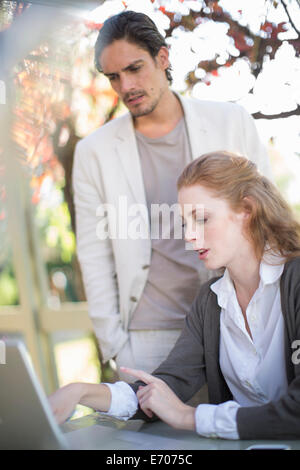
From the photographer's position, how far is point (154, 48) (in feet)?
6.64

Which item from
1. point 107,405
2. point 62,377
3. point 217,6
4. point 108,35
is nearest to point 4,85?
point 108,35

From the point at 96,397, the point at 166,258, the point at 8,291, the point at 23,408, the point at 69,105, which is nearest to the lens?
the point at 23,408

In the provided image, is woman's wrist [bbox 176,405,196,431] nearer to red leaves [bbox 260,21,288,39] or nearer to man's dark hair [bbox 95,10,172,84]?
man's dark hair [bbox 95,10,172,84]

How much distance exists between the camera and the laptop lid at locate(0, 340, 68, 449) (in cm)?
100

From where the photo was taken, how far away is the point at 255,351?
Answer: 5.04 ft

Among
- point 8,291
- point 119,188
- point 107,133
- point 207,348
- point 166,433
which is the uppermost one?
point 107,133

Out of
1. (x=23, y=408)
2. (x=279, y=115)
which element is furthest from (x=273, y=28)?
(x=23, y=408)

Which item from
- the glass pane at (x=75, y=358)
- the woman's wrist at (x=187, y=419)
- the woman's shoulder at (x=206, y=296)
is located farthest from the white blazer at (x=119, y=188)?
the glass pane at (x=75, y=358)

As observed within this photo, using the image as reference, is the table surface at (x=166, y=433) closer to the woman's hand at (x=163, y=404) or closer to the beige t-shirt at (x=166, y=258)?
the woman's hand at (x=163, y=404)

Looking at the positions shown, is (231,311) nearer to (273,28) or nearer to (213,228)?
(213,228)

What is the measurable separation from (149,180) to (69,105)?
1450 millimetres

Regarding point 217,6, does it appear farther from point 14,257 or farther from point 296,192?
point 14,257

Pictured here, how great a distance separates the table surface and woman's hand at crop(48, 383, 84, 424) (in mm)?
62

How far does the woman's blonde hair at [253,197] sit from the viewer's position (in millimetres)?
1573
